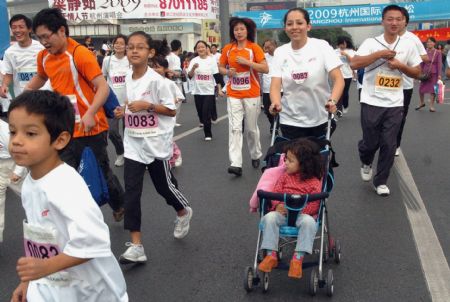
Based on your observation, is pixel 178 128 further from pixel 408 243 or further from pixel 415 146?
pixel 408 243

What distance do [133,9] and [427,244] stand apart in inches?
877

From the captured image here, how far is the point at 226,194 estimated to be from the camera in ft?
20.7

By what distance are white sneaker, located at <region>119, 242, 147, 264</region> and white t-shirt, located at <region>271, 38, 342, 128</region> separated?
1.76m

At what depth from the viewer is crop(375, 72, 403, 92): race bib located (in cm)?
607

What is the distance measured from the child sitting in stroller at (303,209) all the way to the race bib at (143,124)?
3.62ft

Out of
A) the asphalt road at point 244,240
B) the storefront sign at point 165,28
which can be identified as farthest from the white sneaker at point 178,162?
the storefront sign at point 165,28

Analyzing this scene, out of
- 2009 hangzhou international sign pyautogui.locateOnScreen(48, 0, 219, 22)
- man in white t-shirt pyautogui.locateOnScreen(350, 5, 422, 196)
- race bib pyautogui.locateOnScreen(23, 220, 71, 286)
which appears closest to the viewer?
race bib pyautogui.locateOnScreen(23, 220, 71, 286)

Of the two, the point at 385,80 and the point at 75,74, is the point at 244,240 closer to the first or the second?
the point at 75,74

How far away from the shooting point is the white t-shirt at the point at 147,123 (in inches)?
174

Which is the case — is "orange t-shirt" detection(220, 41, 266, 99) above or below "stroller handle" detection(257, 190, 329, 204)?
above

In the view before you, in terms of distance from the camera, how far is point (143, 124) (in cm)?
444

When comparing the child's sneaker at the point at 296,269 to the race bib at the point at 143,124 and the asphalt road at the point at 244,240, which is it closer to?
the asphalt road at the point at 244,240

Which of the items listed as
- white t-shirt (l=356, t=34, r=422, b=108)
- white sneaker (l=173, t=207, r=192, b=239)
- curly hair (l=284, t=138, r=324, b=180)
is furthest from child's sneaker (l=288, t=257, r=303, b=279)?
white t-shirt (l=356, t=34, r=422, b=108)

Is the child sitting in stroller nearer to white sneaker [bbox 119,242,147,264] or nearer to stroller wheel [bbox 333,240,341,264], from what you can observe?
stroller wheel [bbox 333,240,341,264]
